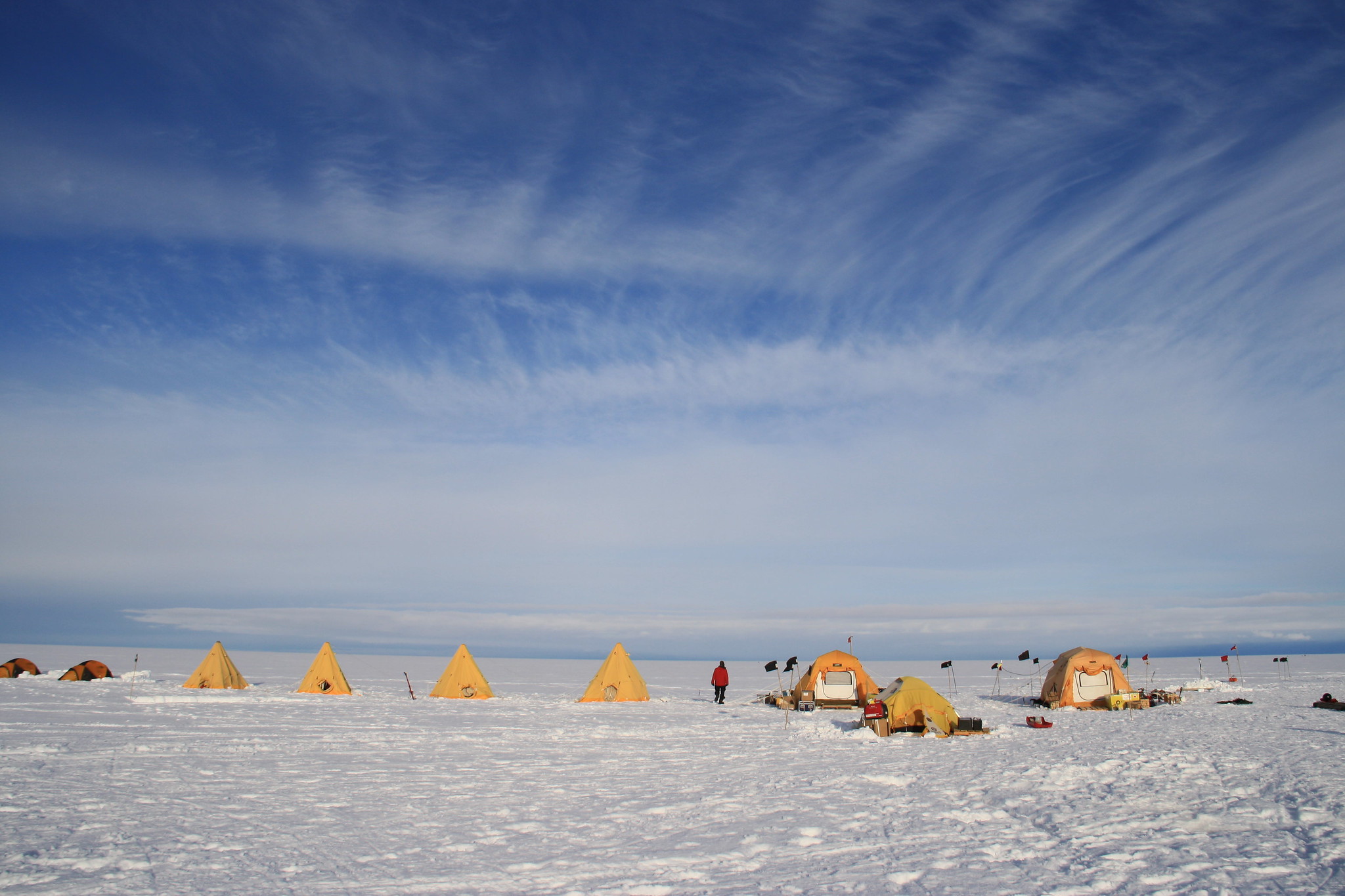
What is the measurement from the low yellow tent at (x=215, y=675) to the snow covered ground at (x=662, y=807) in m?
11.1

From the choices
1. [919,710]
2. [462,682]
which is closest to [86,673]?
[462,682]

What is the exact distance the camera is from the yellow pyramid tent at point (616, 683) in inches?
1194

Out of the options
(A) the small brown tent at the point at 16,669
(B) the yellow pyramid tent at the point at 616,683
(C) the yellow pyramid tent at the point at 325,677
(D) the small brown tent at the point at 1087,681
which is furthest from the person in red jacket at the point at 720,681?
(A) the small brown tent at the point at 16,669

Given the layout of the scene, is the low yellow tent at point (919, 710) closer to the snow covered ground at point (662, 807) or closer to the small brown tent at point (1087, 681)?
the snow covered ground at point (662, 807)

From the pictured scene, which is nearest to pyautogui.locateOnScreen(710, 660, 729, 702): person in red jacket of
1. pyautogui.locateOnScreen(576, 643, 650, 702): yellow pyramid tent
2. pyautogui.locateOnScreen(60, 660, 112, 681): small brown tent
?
pyautogui.locateOnScreen(576, 643, 650, 702): yellow pyramid tent

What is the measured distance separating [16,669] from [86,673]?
14.1 ft

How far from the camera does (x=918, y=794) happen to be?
1173cm

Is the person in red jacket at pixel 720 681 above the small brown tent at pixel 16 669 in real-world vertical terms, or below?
below

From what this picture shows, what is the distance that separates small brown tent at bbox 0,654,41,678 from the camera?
113 feet

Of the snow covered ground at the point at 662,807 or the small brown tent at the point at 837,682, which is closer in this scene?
the snow covered ground at the point at 662,807

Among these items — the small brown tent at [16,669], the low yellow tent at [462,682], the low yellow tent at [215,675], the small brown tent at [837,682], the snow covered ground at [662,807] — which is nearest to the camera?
the snow covered ground at [662,807]

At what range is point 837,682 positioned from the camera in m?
28.8

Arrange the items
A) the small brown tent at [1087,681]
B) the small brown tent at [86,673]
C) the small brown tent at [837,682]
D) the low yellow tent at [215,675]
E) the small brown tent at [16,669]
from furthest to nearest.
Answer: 1. the small brown tent at [16,669]
2. the small brown tent at [86,673]
3. the low yellow tent at [215,675]
4. the small brown tent at [837,682]
5. the small brown tent at [1087,681]

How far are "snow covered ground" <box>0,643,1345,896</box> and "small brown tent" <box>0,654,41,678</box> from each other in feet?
57.8
